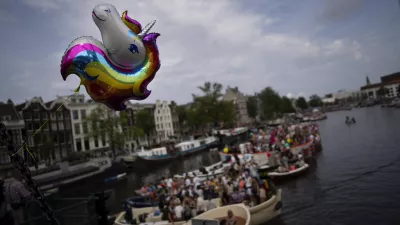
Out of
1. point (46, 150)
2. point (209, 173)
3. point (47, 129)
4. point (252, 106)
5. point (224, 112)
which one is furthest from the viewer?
point (252, 106)

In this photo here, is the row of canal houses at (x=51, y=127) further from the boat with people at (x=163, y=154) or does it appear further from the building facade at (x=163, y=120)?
the building facade at (x=163, y=120)

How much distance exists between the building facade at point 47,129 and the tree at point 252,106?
70.5 metres

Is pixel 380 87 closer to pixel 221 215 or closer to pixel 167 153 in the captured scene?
pixel 167 153

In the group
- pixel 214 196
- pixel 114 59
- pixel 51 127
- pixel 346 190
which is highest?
pixel 51 127

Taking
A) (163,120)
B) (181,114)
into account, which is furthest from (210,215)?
(181,114)

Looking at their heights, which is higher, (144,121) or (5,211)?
(144,121)

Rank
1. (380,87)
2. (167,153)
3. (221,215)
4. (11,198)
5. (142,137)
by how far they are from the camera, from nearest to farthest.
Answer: (11,198)
(221,215)
(167,153)
(142,137)
(380,87)

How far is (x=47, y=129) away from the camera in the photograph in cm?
4456

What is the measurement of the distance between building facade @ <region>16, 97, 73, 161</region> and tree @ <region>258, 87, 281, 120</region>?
71306 millimetres

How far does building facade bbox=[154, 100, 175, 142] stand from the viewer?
70.4m

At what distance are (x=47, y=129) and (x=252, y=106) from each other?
75.5m

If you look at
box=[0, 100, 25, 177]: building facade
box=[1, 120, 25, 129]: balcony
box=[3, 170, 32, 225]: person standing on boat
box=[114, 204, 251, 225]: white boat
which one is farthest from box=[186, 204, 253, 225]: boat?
box=[1, 120, 25, 129]: balcony

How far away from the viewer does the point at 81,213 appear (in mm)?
8008

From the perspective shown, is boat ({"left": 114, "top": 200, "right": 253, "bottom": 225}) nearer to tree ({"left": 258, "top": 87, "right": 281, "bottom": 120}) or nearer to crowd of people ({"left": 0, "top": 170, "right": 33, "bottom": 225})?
crowd of people ({"left": 0, "top": 170, "right": 33, "bottom": 225})
